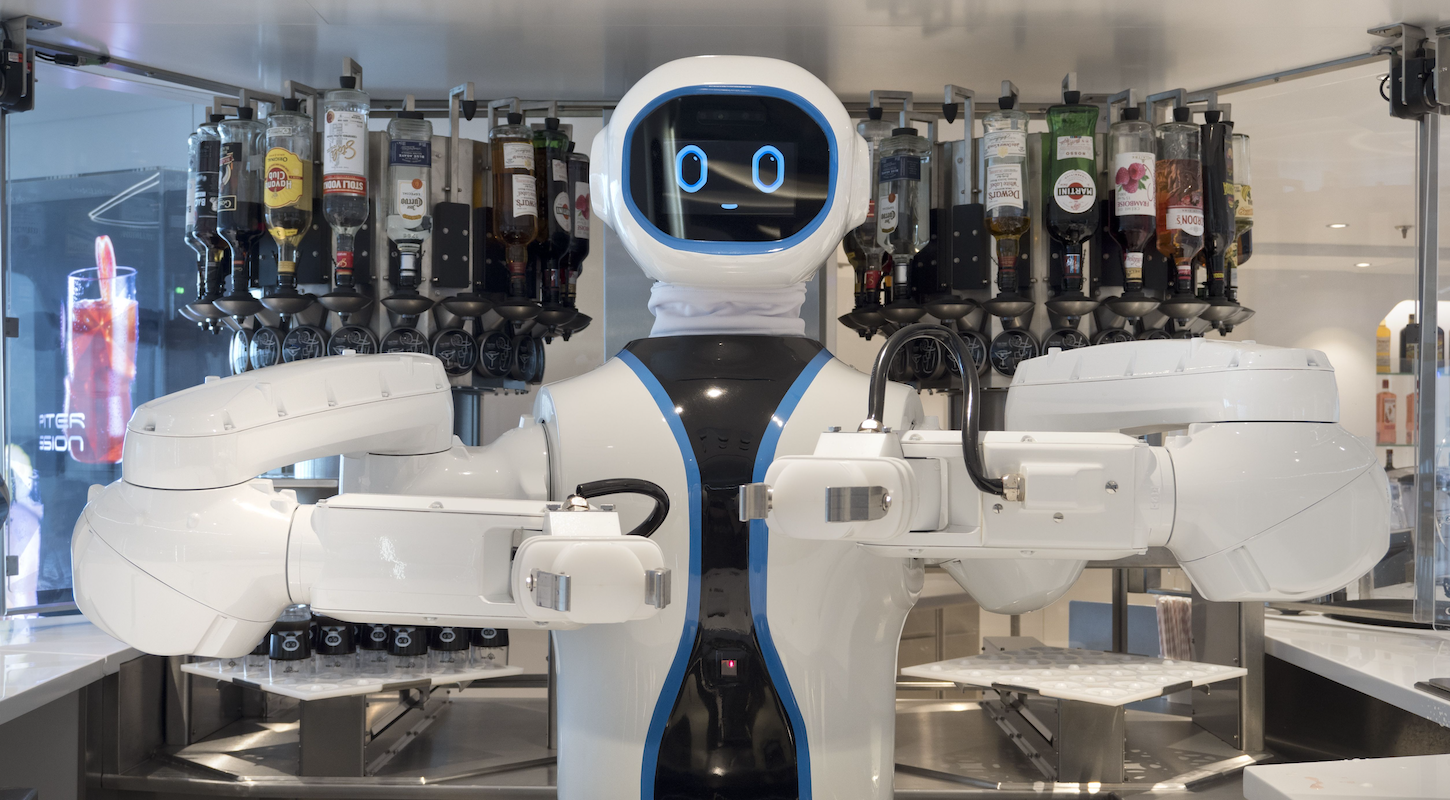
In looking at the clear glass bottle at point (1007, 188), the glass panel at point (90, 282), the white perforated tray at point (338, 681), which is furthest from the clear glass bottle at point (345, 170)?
the clear glass bottle at point (1007, 188)

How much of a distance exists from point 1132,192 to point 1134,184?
17 mm

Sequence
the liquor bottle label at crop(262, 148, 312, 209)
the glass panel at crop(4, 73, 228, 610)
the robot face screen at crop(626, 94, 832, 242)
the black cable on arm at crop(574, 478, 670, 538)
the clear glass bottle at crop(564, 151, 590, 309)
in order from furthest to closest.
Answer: the glass panel at crop(4, 73, 228, 610)
the clear glass bottle at crop(564, 151, 590, 309)
the liquor bottle label at crop(262, 148, 312, 209)
the robot face screen at crop(626, 94, 832, 242)
the black cable on arm at crop(574, 478, 670, 538)

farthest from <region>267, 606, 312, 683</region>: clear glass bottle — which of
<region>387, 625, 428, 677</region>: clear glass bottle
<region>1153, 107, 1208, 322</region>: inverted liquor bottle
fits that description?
<region>1153, 107, 1208, 322</region>: inverted liquor bottle

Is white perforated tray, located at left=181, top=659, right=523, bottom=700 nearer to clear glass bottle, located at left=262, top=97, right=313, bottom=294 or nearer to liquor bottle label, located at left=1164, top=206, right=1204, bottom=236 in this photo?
clear glass bottle, located at left=262, top=97, right=313, bottom=294

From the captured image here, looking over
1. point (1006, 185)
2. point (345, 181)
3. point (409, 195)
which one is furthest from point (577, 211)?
point (1006, 185)

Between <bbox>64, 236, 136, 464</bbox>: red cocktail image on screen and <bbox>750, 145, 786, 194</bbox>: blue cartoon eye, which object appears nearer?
<bbox>750, 145, 786, 194</bbox>: blue cartoon eye

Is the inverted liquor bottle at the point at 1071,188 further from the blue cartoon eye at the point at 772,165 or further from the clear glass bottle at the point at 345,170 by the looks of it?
the clear glass bottle at the point at 345,170

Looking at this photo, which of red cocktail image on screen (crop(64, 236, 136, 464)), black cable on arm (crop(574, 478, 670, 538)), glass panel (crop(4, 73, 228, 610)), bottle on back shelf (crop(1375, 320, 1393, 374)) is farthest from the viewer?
bottle on back shelf (crop(1375, 320, 1393, 374))

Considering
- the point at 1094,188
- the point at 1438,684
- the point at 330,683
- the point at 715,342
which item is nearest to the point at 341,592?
the point at 715,342

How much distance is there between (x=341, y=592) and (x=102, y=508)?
30 centimetres

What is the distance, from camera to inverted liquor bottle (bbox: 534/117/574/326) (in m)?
2.55

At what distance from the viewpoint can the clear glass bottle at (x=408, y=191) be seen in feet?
7.71

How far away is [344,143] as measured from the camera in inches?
89.7

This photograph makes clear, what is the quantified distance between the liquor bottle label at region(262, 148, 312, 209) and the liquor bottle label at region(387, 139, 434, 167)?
0.62ft
